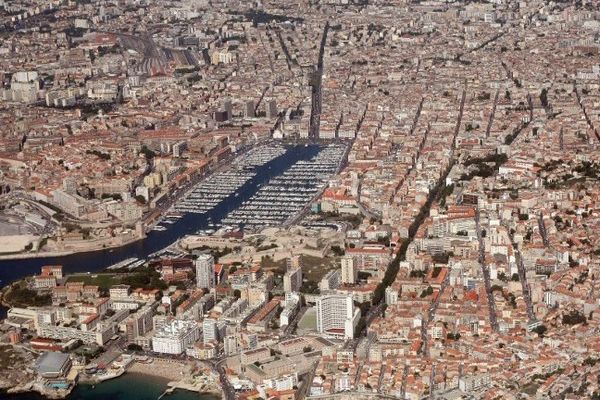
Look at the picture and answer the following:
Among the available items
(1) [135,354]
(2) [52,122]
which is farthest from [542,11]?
(1) [135,354]

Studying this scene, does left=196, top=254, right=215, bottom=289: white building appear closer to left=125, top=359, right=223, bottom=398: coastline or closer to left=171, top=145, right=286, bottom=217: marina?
left=125, top=359, right=223, bottom=398: coastline

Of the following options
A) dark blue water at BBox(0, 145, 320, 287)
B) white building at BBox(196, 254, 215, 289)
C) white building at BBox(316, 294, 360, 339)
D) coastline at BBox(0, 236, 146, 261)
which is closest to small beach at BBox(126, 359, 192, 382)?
white building at BBox(316, 294, 360, 339)

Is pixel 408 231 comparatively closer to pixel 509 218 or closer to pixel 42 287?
pixel 509 218

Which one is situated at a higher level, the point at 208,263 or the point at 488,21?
the point at 488,21

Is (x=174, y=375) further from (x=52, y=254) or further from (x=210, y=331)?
(x=52, y=254)

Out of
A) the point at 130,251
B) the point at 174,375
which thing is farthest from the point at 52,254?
the point at 174,375

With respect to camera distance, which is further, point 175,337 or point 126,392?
point 175,337

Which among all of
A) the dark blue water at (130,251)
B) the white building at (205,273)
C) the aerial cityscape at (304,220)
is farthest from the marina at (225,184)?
the white building at (205,273)
